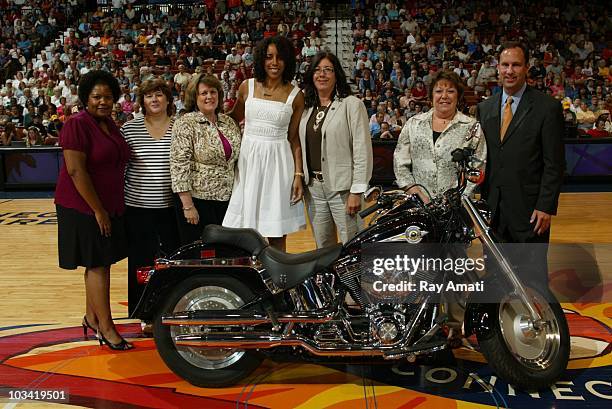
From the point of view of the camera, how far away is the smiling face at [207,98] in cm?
390

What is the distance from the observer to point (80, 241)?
368 centimetres

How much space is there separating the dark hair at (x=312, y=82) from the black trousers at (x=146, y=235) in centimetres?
105

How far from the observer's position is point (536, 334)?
10.6 ft

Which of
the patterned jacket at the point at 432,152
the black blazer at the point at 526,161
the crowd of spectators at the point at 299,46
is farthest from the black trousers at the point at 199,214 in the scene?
the crowd of spectators at the point at 299,46

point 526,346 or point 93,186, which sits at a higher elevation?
point 93,186

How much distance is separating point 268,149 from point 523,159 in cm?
143

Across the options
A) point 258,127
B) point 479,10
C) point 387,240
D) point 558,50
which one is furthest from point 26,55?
point 387,240

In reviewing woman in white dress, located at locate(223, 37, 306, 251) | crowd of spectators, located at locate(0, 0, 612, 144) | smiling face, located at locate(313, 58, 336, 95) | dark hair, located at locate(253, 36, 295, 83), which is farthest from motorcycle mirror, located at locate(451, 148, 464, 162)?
crowd of spectators, located at locate(0, 0, 612, 144)

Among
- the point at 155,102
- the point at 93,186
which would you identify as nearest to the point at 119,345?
the point at 93,186

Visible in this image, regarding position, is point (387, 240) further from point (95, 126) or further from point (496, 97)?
point (95, 126)

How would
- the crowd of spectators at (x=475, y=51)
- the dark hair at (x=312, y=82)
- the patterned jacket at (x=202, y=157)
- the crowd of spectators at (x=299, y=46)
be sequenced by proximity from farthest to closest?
1. the crowd of spectators at (x=299, y=46)
2. the crowd of spectators at (x=475, y=51)
3. the dark hair at (x=312, y=82)
4. the patterned jacket at (x=202, y=157)

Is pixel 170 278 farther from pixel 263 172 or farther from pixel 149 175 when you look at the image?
pixel 263 172

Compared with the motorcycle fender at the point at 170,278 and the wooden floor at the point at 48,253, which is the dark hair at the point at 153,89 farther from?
the wooden floor at the point at 48,253

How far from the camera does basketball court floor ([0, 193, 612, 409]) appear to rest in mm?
3174
